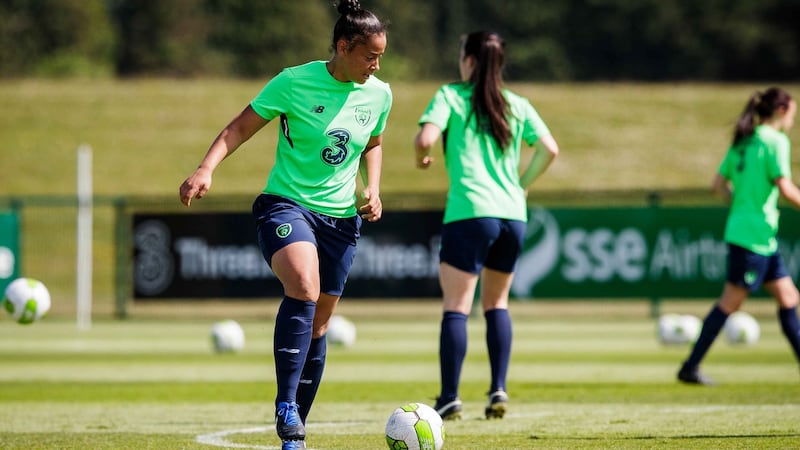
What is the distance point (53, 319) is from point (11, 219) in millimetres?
2713

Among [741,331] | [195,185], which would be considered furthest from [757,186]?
[195,185]

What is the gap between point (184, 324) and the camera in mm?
24406

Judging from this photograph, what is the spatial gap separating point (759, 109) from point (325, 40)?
233ft

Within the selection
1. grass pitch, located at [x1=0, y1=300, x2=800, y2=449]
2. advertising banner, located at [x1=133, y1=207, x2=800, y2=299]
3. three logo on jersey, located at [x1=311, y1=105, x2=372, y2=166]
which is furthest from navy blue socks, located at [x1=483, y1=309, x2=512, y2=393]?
advertising banner, located at [x1=133, y1=207, x2=800, y2=299]

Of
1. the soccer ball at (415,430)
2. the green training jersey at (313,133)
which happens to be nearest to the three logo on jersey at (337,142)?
the green training jersey at (313,133)

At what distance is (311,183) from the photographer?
21.2 feet

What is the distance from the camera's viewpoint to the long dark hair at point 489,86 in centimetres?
833

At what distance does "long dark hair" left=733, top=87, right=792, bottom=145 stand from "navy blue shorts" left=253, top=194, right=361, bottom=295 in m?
4.69

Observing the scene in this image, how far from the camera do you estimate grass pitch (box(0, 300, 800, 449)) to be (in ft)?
24.2

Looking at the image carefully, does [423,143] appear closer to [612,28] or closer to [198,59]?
[198,59]

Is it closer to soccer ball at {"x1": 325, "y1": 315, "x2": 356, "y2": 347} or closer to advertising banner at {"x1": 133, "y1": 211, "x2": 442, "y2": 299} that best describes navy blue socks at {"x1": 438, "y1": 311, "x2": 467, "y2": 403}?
soccer ball at {"x1": 325, "y1": 315, "x2": 356, "y2": 347}

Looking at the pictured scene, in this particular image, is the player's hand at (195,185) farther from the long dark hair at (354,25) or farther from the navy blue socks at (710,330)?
the navy blue socks at (710,330)

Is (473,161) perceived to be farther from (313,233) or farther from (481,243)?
(313,233)

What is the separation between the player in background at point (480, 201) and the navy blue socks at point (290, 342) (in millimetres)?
2054
